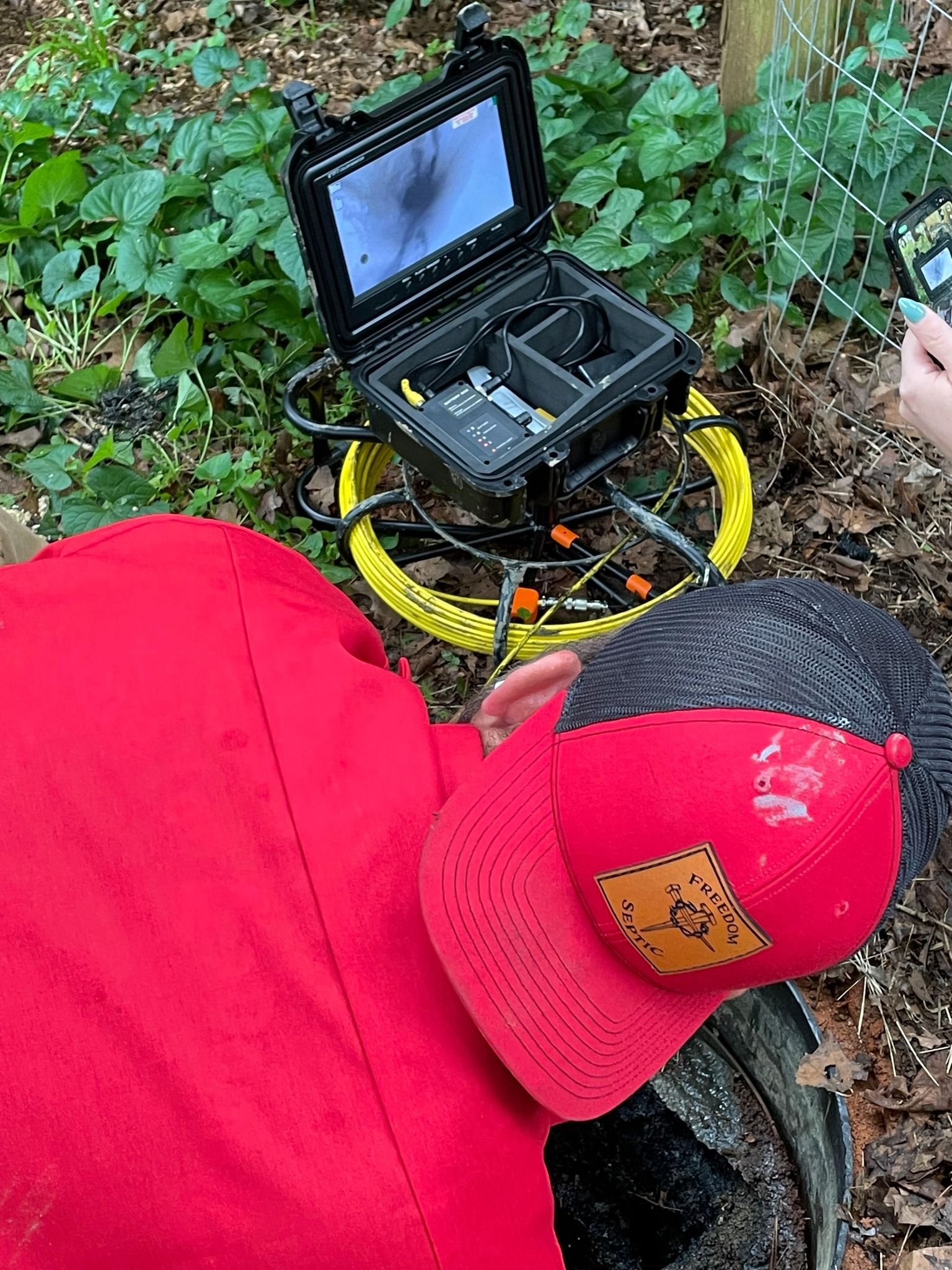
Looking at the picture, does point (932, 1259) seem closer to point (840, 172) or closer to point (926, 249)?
point (926, 249)

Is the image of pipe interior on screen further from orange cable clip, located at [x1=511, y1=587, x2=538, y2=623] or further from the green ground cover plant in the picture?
orange cable clip, located at [x1=511, y1=587, x2=538, y2=623]

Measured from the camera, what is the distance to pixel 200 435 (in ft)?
9.30

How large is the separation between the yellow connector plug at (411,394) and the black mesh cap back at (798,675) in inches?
42.7

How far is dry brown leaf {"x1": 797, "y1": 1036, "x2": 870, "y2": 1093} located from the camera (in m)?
1.83

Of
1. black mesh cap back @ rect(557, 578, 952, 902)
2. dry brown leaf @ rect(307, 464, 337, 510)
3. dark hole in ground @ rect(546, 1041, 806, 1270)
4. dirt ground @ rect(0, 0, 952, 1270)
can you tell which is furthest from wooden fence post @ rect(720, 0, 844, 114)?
dark hole in ground @ rect(546, 1041, 806, 1270)

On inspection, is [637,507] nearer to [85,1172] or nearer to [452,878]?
[452,878]

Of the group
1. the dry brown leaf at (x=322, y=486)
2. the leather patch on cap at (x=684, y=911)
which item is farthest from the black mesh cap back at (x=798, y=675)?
the dry brown leaf at (x=322, y=486)

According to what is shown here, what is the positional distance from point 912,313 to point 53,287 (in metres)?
2.29

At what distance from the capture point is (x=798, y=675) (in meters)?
1.16

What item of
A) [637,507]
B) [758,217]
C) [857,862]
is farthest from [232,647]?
[758,217]

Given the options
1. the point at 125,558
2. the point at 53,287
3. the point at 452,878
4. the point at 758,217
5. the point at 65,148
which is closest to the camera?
the point at 452,878

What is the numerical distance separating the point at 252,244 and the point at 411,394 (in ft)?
3.03

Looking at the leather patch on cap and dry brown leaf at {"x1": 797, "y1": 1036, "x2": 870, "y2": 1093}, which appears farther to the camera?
dry brown leaf at {"x1": 797, "y1": 1036, "x2": 870, "y2": 1093}

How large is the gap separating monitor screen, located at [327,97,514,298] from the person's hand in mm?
903
